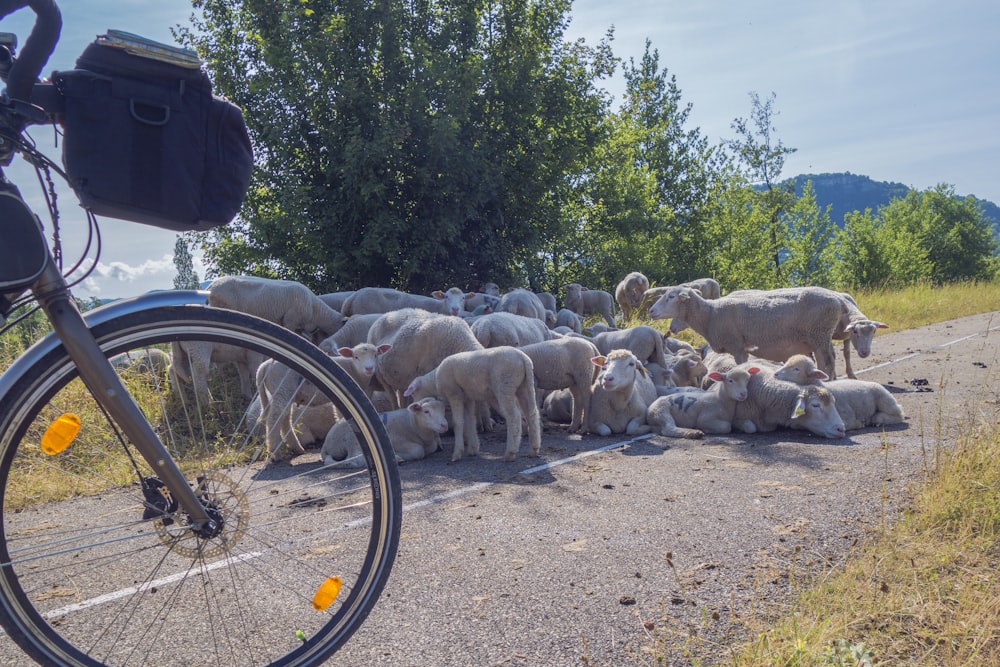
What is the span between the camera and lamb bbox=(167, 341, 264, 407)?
307 centimetres

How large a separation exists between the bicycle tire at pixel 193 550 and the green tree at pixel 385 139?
38.7 ft

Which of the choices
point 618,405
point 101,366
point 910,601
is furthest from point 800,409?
point 101,366

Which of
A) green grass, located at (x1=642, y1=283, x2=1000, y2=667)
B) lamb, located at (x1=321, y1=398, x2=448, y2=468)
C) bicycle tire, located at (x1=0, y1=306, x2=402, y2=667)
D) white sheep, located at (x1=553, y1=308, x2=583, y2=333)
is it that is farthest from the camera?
white sheep, located at (x1=553, y1=308, x2=583, y2=333)

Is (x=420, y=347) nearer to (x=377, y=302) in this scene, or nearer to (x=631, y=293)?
(x=377, y=302)

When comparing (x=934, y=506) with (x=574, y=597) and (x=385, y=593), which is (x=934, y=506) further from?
(x=385, y=593)

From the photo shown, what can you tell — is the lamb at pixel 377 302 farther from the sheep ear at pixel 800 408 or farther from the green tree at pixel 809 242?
the green tree at pixel 809 242

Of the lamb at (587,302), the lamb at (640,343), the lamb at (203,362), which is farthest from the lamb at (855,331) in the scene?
the lamb at (203,362)

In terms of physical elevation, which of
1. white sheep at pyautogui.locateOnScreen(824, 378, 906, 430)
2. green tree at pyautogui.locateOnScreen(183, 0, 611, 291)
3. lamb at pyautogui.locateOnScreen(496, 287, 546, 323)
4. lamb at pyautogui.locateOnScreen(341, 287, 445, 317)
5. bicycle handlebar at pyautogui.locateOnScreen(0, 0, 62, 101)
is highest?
green tree at pyautogui.locateOnScreen(183, 0, 611, 291)

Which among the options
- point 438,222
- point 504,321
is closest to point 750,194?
point 438,222

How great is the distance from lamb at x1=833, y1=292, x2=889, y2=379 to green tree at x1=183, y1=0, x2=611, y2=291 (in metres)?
8.31

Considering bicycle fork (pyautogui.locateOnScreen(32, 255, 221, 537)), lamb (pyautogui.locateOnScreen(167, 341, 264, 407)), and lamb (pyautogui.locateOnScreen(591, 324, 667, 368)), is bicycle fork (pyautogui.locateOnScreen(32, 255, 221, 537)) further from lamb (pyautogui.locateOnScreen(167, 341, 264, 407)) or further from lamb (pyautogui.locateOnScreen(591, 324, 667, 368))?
lamb (pyautogui.locateOnScreen(591, 324, 667, 368))

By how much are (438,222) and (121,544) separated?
12608mm

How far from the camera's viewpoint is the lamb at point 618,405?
26.4 ft

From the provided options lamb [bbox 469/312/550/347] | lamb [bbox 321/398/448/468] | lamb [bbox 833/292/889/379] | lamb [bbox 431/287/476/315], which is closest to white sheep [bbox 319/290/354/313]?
lamb [bbox 431/287/476/315]
